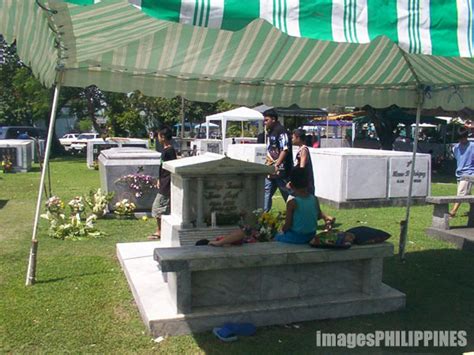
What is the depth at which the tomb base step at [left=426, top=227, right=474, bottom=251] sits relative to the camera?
7663 mm

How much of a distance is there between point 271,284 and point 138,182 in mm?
5863

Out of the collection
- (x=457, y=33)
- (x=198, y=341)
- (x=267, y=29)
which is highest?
(x=267, y=29)

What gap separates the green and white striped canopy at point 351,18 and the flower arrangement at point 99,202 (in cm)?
699

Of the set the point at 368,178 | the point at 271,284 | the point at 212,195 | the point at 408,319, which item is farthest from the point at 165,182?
the point at 368,178

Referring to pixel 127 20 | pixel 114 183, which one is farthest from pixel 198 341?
pixel 114 183

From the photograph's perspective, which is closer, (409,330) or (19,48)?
(409,330)

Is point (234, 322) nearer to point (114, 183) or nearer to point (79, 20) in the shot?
point (79, 20)

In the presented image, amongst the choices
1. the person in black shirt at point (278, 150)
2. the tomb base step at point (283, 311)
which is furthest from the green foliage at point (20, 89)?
the tomb base step at point (283, 311)

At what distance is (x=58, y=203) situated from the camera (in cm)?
814

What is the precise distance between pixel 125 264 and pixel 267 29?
330 cm

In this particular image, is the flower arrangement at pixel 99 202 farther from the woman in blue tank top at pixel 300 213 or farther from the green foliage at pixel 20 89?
the green foliage at pixel 20 89

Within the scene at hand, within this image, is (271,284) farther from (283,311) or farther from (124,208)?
(124,208)

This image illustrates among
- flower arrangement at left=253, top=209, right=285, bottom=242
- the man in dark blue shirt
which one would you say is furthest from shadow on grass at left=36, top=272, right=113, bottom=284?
the man in dark blue shirt

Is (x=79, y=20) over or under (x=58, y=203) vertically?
over
